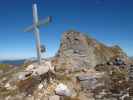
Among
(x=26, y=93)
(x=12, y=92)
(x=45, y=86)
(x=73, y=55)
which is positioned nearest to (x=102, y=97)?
(x=45, y=86)

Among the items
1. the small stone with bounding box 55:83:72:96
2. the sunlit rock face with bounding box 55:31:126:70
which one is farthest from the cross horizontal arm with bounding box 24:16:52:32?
the sunlit rock face with bounding box 55:31:126:70

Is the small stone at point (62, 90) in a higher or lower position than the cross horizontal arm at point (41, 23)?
lower

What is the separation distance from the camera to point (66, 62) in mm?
29672

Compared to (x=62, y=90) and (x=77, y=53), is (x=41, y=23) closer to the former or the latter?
(x=62, y=90)

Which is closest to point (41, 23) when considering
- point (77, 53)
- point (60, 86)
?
point (60, 86)

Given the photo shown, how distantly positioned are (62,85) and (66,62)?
10.8 meters

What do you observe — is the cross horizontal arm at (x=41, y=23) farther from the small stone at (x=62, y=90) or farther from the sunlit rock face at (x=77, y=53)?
the sunlit rock face at (x=77, y=53)

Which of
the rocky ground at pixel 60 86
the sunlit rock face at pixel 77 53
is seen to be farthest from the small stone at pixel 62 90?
the sunlit rock face at pixel 77 53

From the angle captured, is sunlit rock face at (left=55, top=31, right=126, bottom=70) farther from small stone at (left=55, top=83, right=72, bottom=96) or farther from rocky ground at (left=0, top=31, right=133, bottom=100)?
small stone at (left=55, top=83, right=72, bottom=96)

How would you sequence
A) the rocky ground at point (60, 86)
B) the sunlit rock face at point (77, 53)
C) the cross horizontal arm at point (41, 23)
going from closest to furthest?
the cross horizontal arm at point (41, 23)
the rocky ground at point (60, 86)
the sunlit rock face at point (77, 53)

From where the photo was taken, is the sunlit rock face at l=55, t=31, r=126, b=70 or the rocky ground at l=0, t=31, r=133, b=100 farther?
the sunlit rock face at l=55, t=31, r=126, b=70

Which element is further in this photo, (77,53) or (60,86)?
(77,53)

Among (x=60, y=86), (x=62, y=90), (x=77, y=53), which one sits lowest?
(x=62, y=90)

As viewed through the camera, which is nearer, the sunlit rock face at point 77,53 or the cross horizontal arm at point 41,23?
the cross horizontal arm at point 41,23
